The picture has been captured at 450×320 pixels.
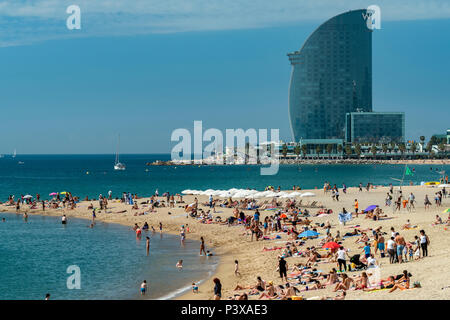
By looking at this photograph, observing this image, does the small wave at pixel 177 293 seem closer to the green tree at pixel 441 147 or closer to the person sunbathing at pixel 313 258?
the person sunbathing at pixel 313 258

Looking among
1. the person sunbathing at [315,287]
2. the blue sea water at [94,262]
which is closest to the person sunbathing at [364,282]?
the person sunbathing at [315,287]

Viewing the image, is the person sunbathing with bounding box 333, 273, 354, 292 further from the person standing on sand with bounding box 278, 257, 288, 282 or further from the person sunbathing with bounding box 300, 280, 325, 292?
the person standing on sand with bounding box 278, 257, 288, 282

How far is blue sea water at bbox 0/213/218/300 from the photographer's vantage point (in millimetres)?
20531

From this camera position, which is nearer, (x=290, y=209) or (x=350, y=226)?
(x=350, y=226)

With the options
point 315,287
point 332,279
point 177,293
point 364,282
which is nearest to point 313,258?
point 332,279

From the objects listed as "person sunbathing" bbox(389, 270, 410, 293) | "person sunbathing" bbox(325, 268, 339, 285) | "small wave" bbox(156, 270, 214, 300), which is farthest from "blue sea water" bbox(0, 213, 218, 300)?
"person sunbathing" bbox(389, 270, 410, 293)

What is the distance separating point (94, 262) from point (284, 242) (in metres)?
10.2

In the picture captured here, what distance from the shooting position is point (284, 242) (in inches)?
1073

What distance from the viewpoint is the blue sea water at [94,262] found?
20.5 m

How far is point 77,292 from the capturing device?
2016cm
